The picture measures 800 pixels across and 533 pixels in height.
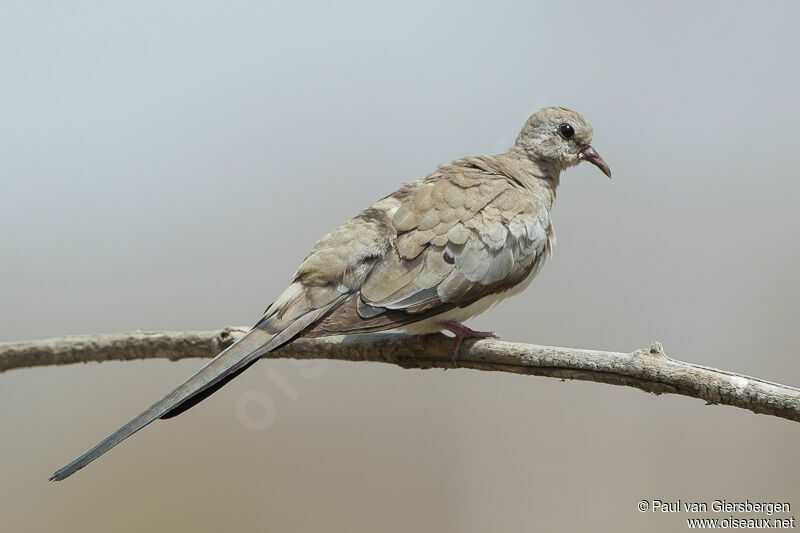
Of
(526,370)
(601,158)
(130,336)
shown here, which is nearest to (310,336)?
(526,370)

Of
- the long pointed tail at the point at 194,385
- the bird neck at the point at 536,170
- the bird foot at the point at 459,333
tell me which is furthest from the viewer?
→ the bird neck at the point at 536,170

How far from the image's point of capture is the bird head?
3.46 meters

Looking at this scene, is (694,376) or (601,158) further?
(601,158)

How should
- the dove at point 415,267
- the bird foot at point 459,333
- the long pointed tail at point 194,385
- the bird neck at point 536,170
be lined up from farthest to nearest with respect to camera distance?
the bird neck at point 536,170
the bird foot at point 459,333
the dove at point 415,267
the long pointed tail at point 194,385

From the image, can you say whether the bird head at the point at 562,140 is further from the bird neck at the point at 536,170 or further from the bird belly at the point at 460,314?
the bird belly at the point at 460,314

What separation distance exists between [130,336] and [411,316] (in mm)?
1225

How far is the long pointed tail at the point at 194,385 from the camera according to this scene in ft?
6.98

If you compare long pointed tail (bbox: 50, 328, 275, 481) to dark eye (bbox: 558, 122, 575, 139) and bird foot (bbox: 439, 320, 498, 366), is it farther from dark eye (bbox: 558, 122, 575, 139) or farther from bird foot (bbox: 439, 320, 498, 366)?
dark eye (bbox: 558, 122, 575, 139)

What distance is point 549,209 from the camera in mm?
3416

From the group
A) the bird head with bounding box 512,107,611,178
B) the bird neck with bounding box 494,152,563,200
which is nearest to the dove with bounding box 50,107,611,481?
the bird neck with bounding box 494,152,563,200

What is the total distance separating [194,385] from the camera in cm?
233

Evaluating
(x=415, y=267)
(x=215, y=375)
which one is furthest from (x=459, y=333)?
(x=215, y=375)

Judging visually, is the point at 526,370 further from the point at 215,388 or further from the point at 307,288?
the point at 215,388

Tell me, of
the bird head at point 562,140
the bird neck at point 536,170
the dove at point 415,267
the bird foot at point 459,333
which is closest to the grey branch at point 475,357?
the bird foot at point 459,333
